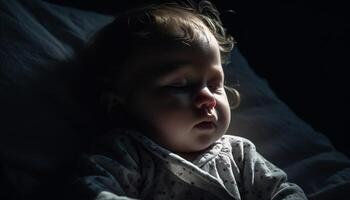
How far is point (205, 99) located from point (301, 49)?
2.02ft

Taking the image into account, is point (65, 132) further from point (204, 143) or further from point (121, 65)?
point (204, 143)

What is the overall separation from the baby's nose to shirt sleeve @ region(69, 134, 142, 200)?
0.17 meters

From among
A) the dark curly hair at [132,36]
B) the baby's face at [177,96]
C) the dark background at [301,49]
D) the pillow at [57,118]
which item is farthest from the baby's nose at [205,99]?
the dark background at [301,49]

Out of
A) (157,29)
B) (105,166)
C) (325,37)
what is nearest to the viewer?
(105,166)

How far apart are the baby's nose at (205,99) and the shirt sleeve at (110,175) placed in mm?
171

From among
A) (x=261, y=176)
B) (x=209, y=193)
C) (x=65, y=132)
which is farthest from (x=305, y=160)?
(x=65, y=132)

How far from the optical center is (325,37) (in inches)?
60.1

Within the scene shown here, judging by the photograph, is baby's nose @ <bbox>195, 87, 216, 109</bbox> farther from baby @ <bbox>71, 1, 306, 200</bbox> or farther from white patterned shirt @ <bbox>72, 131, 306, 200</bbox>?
white patterned shirt @ <bbox>72, 131, 306, 200</bbox>

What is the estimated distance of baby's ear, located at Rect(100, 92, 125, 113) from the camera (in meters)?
1.12

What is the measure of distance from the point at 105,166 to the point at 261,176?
0.33 m

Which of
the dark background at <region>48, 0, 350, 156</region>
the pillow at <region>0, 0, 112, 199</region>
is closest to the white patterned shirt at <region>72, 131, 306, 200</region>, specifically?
the pillow at <region>0, 0, 112, 199</region>

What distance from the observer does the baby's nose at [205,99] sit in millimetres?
1037

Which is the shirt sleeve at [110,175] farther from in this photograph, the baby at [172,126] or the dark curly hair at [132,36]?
the dark curly hair at [132,36]

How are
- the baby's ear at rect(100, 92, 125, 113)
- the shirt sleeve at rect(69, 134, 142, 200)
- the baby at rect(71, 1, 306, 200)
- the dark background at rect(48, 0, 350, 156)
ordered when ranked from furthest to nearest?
the dark background at rect(48, 0, 350, 156), the baby's ear at rect(100, 92, 125, 113), the baby at rect(71, 1, 306, 200), the shirt sleeve at rect(69, 134, 142, 200)
